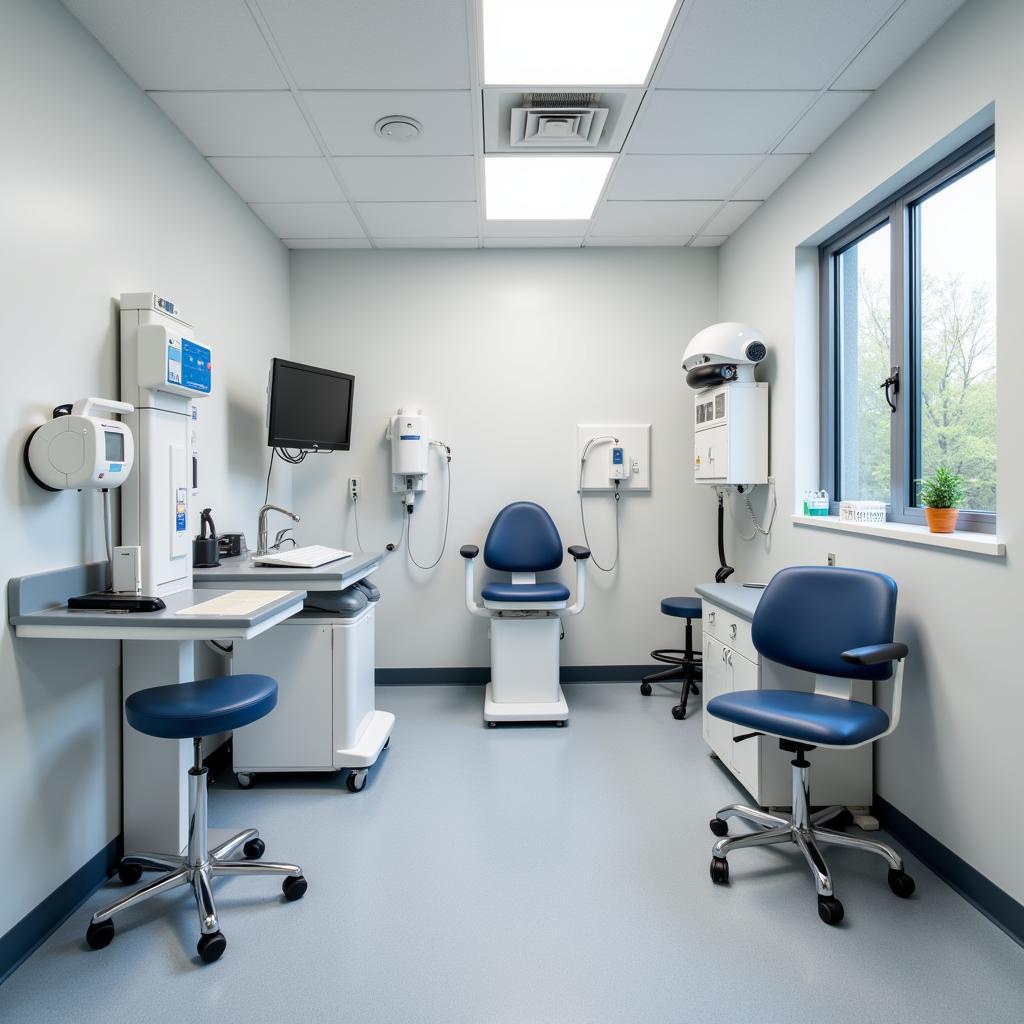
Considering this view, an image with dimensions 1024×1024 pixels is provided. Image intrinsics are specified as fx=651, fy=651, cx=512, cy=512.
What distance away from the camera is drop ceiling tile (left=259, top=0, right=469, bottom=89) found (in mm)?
1903

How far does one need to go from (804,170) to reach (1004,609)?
2095 mm

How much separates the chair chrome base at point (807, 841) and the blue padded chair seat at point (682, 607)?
139cm

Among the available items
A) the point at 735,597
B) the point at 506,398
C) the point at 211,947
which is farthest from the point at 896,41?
the point at 211,947

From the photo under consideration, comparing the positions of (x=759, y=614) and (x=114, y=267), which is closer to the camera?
(x=114, y=267)

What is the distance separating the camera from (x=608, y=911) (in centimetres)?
182

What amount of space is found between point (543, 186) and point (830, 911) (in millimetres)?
3019

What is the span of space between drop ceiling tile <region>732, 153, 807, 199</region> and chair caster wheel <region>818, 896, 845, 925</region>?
2800 millimetres

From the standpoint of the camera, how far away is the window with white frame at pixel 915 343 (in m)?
2.07

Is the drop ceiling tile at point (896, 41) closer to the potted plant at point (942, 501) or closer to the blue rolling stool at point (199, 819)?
the potted plant at point (942, 501)

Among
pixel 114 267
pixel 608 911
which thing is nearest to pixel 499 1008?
pixel 608 911

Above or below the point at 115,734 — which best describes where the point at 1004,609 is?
above

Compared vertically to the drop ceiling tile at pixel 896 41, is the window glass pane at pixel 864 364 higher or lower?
lower

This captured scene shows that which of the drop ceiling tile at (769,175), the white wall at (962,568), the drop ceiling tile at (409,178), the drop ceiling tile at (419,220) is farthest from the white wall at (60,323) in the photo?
the white wall at (962,568)

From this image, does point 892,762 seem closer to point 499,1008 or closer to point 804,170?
point 499,1008
